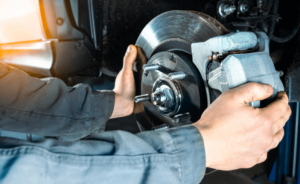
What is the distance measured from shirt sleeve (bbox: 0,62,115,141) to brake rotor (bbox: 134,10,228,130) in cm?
23

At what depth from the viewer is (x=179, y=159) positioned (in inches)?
15.9

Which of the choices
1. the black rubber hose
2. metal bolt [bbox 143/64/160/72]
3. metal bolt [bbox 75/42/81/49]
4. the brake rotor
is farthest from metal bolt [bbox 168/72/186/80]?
metal bolt [bbox 75/42/81/49]

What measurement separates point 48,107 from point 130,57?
33 centimetres

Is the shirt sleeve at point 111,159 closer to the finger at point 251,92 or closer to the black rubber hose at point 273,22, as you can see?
the finger at point 251,92

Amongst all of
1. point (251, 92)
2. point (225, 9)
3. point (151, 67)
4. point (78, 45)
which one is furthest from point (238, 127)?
point (78, 45)

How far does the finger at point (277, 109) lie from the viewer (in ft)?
1.50

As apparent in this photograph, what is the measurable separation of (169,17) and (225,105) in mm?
A: 327

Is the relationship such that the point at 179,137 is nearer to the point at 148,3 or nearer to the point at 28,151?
the point at 28,151

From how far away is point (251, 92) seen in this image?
45cm

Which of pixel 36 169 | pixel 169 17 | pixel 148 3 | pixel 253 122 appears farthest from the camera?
pixel 148 3

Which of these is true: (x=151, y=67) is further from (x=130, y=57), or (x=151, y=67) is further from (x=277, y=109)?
(x=277, y=109)

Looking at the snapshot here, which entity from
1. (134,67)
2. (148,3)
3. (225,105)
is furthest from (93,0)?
(225,105)

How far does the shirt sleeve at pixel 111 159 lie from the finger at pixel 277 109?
15 centimetres

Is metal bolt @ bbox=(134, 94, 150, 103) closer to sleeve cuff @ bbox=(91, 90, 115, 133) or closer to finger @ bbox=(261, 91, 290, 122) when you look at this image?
sleeve cuff @ bbox=(91, 90, 115, 133)
